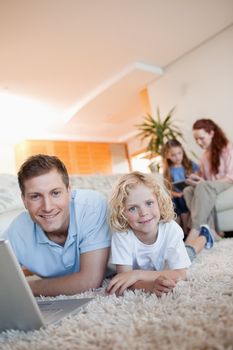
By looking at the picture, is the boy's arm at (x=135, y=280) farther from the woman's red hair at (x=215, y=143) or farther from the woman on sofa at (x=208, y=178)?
the woman's red hair at (x=215, y=143)

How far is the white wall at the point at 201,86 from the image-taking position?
3.58 meters

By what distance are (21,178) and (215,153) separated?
2020mm

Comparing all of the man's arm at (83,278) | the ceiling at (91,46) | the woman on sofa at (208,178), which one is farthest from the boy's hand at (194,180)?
the ceiling at (91,46)

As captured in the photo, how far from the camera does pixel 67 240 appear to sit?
1088mm

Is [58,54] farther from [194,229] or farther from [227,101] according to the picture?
[194,229]

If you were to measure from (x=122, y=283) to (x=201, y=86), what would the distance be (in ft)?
11.1

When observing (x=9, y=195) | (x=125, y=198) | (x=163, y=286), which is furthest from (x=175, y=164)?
(x=163, y=286)

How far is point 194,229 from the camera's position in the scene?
6.56 feet

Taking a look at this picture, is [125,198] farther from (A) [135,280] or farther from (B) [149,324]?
(B) [149,324]

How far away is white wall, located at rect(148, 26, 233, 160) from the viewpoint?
11.8 ft

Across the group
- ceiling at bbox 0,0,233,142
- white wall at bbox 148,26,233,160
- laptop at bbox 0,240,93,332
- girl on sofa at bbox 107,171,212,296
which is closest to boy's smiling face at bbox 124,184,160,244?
girl on sofa at bbox 107,171,212,296

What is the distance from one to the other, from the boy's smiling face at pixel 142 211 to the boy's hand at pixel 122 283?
0.57 feet

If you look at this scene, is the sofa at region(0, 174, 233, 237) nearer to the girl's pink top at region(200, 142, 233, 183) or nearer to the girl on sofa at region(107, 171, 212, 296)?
the girl's pink top at region(200, 142, 233, 183)

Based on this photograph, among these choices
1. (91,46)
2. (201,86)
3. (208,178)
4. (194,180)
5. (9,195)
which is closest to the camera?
(9,195)
